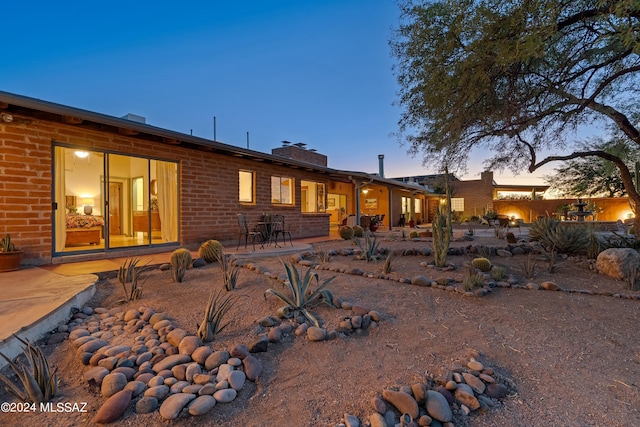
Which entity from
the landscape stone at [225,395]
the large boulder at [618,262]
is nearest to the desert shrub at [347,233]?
the large boulder at [618,262]

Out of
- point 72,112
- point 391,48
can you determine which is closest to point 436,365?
point 391,48

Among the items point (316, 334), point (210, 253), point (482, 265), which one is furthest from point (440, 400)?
point (210, 253)

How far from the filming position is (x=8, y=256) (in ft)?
14.9

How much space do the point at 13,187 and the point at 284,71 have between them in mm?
9352

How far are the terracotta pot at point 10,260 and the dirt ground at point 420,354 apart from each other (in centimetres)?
183

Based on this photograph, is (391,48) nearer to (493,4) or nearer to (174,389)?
(493,4)

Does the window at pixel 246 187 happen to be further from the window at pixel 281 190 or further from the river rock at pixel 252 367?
the river rock at pixel 252 367

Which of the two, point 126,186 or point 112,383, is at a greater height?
point 126,186

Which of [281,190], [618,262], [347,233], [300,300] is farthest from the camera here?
[281,190]

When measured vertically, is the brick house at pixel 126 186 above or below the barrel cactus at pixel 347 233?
above

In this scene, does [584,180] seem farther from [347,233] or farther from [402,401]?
[402,401]

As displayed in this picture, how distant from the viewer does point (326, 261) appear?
5586 millimetres

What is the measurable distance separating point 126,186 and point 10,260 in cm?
543

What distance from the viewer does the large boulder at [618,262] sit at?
438cm
